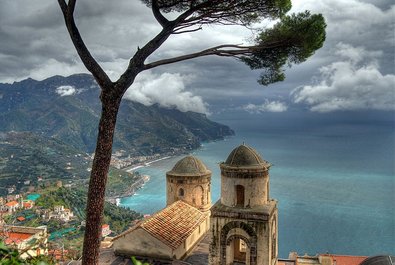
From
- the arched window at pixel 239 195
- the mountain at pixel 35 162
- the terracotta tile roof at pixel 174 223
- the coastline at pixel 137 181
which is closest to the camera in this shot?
the arched window at pixel 239 195

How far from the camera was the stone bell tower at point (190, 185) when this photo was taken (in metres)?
17.1

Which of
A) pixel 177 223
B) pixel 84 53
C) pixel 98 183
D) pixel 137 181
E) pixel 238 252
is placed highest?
pixel 84 53

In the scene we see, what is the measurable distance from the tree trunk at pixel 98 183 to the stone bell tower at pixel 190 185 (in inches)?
405

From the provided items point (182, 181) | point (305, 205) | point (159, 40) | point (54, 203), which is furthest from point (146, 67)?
point (305, 205)

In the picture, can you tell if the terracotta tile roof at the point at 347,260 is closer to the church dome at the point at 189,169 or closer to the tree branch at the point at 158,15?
the church dome at the point at 189,169

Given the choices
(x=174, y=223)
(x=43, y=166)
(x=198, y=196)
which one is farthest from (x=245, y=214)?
(x=43, y=166)

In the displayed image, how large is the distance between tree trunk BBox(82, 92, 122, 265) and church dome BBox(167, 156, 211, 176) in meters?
10.4

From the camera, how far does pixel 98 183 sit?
22.4ft

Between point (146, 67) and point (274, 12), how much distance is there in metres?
3.83

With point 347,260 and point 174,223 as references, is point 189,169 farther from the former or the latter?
point 347,260

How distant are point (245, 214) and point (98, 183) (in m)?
6.25

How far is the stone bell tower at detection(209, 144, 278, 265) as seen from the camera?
11.7 meters

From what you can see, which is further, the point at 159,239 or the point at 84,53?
the point at 159,239

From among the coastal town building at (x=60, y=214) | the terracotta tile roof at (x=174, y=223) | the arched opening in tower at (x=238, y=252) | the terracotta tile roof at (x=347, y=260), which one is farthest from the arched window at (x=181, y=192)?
the coastal town building at (x=60, y=214)
